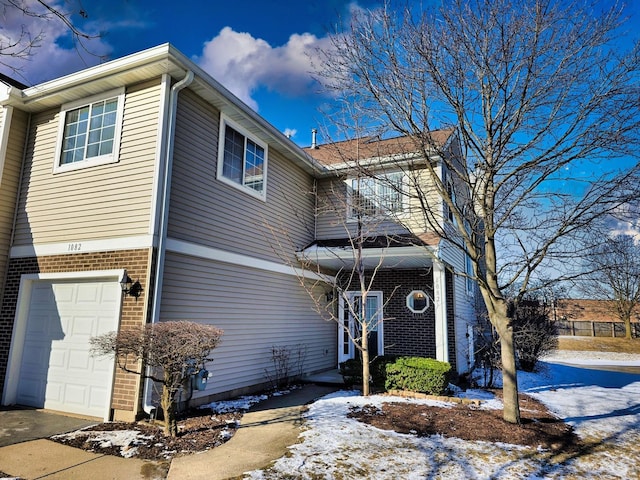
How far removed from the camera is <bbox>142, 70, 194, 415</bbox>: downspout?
5.97 meters

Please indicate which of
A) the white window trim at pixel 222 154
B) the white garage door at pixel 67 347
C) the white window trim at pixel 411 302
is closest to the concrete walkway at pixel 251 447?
the white garage door at pixel 67 347

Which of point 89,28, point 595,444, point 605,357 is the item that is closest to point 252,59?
point 89,28

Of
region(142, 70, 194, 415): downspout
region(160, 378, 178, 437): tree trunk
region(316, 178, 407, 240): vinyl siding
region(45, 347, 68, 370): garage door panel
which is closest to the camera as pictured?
region(160, 378, 178, 437): tree trunk

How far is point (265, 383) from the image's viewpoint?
28.5 ft

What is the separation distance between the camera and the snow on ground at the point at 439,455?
14.0ft

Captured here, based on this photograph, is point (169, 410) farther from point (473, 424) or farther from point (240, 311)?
point (473, 424)

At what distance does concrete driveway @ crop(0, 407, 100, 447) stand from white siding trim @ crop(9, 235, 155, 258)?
2.69 meters

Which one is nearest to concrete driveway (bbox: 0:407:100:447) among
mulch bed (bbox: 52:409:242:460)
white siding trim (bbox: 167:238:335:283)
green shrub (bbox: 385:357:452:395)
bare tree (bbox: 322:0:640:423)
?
mulch bed (bbox: 52:409:242:460)

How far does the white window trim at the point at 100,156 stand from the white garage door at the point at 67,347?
217 cm

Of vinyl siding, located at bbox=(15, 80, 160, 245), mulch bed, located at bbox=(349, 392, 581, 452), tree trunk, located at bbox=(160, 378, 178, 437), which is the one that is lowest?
mulch bed, located at bbox=(349, 392, 581, 452)

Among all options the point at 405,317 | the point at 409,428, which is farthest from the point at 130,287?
the point at 405,317

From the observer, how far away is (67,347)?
681 centimetres

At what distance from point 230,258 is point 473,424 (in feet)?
17.0

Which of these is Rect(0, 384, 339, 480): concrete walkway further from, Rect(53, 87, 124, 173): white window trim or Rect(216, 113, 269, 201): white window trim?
Rect(216, 113, 269, 201): white window trim
